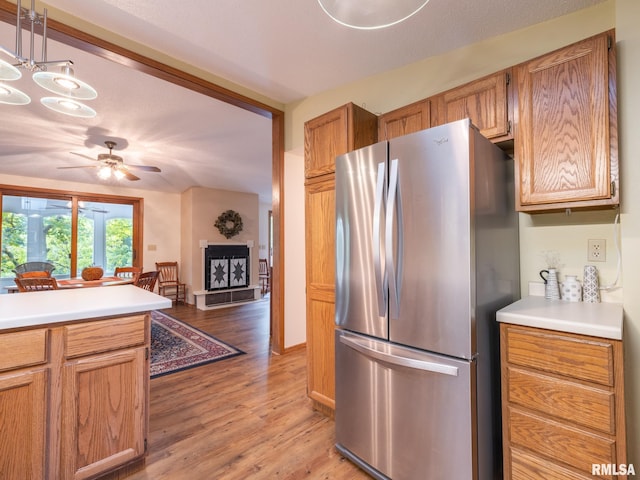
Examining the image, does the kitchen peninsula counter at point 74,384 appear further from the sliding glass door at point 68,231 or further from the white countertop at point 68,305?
the sliding glass door at point 68,231

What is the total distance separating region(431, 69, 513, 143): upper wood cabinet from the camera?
1.64 m

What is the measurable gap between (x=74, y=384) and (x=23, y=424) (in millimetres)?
211

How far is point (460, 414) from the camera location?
1267mm

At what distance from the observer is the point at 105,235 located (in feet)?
18.9

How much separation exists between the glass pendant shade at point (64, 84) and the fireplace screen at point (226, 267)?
4462mm

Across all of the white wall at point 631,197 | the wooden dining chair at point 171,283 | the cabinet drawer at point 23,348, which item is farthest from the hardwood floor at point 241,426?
the wooden dining chair at point 171,283

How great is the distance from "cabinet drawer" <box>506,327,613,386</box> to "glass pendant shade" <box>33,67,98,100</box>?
2651 mm

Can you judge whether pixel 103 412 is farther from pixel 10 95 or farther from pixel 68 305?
pixel 10 95

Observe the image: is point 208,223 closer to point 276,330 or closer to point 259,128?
point 259,128

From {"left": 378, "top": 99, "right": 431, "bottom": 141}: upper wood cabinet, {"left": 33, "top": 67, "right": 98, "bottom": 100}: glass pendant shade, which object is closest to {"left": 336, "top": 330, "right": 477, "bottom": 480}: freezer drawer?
{"left": 378, "top": 99, "right": 431, "bottom": 141}: upper wood cabinet

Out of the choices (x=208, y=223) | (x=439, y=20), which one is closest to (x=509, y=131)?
(x=439, y=20)

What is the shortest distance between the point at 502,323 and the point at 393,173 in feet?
2.82

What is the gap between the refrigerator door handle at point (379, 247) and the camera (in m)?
1.53

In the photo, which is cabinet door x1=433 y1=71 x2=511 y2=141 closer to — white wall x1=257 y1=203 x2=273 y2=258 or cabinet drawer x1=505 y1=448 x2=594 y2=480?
cabinet drawer x1=505 y1=448 x2=594 y2=480
